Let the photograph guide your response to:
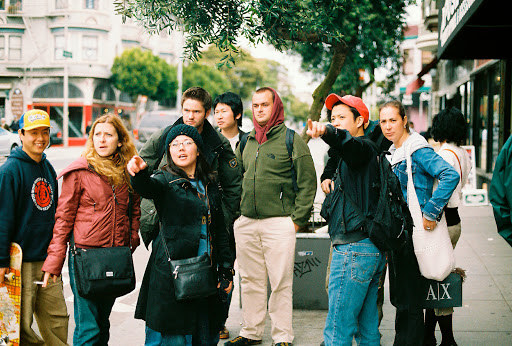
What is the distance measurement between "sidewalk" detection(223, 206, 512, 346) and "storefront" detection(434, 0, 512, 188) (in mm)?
2947

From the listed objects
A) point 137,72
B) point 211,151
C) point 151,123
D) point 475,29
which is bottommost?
point 211,151

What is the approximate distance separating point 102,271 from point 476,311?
3.87 m

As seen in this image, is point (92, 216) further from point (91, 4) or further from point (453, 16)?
point (91, 4)

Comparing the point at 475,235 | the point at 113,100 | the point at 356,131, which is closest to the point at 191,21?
the point at 356,131

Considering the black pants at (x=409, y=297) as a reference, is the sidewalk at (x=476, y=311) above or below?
below

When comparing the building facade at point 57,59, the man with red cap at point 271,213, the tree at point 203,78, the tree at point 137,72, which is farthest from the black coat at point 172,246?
the tree at point 203,78

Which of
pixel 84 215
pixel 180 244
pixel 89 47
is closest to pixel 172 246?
pixel 180 244

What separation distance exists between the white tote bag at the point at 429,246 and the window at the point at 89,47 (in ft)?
144

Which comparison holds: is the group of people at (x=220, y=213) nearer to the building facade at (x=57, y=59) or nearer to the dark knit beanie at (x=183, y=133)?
the dark knit beanie at (x=183, y=133)

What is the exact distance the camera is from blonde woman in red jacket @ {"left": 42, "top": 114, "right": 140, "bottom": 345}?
3840 mm

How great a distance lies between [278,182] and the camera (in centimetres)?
470

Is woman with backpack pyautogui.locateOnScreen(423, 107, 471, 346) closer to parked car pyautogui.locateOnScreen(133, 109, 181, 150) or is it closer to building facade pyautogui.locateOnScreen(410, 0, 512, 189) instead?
building facade pyautogui.locateOnScreen(410, 0, 512, 189)

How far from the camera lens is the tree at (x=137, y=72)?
45100mm

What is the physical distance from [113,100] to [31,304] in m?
46.5
